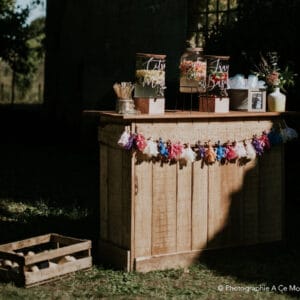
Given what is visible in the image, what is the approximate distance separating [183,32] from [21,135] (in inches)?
224

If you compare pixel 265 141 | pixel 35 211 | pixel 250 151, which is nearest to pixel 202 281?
pixel 250 151

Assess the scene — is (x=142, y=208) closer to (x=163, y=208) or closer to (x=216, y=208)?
(x=163, y=208)

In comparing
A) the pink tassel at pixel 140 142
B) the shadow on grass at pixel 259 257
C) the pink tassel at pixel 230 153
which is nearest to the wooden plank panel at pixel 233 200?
the shadow on grass at pixel 259 257

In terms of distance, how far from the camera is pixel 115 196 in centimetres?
646

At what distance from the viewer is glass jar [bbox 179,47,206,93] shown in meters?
6.62

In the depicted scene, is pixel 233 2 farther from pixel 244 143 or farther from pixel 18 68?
pixel 18 68

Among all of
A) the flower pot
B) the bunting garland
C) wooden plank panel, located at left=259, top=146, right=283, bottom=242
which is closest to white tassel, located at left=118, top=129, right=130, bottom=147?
the bunting garland

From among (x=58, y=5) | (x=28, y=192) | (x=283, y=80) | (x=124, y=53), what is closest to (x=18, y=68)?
(x=58, y=5)

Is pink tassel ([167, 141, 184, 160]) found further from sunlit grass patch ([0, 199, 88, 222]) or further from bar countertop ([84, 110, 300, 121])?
sunlit grass patch ([0, 199, 88, 222])

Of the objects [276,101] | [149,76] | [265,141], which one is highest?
[149,76]

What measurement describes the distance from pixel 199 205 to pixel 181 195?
0.73 feet

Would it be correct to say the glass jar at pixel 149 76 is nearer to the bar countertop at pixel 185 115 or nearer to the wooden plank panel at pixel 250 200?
the bar countertop at pixel 185 115

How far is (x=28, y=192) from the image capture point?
10.3 m

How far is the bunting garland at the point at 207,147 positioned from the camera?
6156 mm
